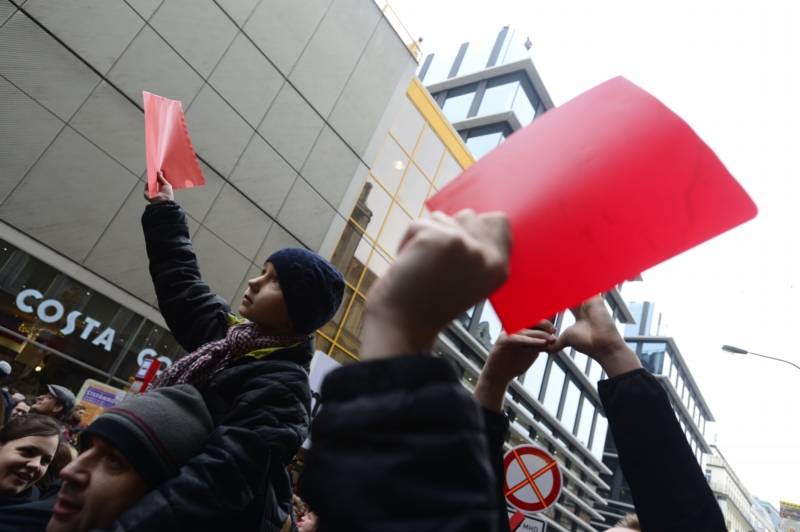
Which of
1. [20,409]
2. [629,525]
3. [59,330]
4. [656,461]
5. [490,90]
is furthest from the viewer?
[490,90]

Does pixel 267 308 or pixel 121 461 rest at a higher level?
pixel 267 308

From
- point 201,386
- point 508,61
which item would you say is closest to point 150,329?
point 201,386

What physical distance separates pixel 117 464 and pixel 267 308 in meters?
0.69

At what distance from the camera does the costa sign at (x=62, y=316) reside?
8.95 meters

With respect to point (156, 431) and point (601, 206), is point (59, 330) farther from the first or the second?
point (601, 206)

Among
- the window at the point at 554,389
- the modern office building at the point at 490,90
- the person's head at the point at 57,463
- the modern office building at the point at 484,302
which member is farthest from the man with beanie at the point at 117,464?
the window at the point at 554,389

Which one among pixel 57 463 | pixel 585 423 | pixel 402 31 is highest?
pixel 402 31

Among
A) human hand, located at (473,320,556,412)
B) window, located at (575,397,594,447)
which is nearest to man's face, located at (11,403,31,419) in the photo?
human hand, located at (473,320,556,412)

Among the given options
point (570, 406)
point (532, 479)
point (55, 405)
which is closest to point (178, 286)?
point (55, 405)

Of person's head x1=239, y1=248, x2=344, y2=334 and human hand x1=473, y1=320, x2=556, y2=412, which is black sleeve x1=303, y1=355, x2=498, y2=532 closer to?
human hand x1=473, y1=320, x2=556, y2=412

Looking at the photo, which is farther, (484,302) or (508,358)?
Result: (484,302)

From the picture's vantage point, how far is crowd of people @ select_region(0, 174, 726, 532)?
542 millimetres

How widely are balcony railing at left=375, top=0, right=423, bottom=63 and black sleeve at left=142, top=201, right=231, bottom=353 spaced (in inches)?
570

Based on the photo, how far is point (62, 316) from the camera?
9.39 m
